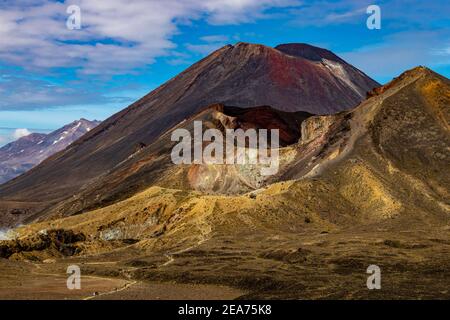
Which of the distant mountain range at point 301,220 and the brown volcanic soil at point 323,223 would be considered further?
the distant mountain range at point 301,220

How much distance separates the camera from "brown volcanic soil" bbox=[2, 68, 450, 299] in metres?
60.1

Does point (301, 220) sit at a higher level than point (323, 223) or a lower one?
higher

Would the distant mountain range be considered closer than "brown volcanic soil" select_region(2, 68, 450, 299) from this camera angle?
No

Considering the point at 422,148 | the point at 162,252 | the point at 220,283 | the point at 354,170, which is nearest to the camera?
the point at 220,283

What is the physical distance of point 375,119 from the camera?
4496 inches

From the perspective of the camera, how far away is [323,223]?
8950cm

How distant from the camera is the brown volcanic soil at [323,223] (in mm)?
60062

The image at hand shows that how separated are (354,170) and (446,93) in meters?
31.0

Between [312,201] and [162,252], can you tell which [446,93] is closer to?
[312,201]

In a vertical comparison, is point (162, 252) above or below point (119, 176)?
below

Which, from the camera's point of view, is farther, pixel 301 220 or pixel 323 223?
pixel 301 220

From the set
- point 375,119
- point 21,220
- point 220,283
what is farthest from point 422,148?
point 21,220
